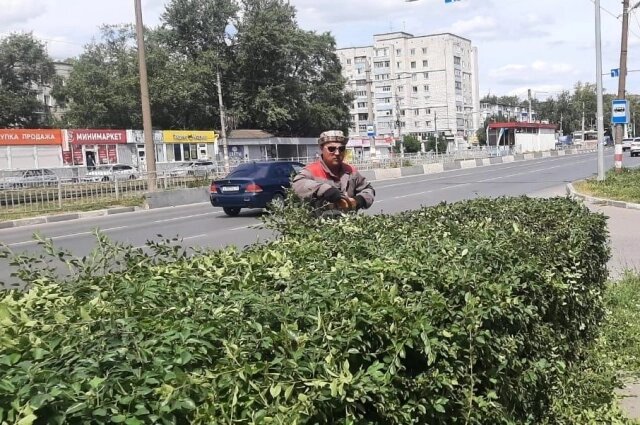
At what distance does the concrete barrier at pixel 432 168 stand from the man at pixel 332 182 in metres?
36.5

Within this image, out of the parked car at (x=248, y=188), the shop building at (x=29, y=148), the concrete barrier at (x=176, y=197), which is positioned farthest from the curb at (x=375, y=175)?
the shop building at (x=29, y=148)

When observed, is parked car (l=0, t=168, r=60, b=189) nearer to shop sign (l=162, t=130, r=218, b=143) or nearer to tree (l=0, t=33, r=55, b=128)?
shop sign (l=162, t=130, r=218, b=143)

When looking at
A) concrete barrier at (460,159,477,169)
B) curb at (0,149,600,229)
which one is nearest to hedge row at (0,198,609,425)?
curb at (0,149,600,229)

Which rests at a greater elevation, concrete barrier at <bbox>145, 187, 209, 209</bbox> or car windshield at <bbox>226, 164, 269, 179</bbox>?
car windshield at <bbox>226, 164, 269, 179</bbox>

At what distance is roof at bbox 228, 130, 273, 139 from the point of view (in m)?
59.3

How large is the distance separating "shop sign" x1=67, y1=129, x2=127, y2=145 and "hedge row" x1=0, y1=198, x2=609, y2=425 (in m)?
41.2

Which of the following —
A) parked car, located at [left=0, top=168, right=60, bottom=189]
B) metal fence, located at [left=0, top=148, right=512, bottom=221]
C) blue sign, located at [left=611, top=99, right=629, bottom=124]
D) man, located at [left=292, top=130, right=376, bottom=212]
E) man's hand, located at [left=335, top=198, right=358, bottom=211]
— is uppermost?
blue sign, located at [left=611, top=99, right=629, bottom=124]

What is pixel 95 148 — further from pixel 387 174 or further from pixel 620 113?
pixel 620 113

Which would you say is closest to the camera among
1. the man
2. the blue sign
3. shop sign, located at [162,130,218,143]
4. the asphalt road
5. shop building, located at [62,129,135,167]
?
the man

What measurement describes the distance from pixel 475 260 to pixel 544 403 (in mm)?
816

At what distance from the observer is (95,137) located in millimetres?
43406

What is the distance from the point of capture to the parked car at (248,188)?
17750mm

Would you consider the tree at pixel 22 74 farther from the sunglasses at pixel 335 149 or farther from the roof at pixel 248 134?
the sunglasses at pixel 335 149

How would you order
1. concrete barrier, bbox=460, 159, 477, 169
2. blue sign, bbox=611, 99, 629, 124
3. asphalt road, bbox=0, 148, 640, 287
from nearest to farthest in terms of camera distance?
1. asphalt road, bbox=0, 148, 640, 287
2. blue sign, bbox=611, 99, 629, 124
3. concrete barrier, bbox=460, 159, 477, 169
